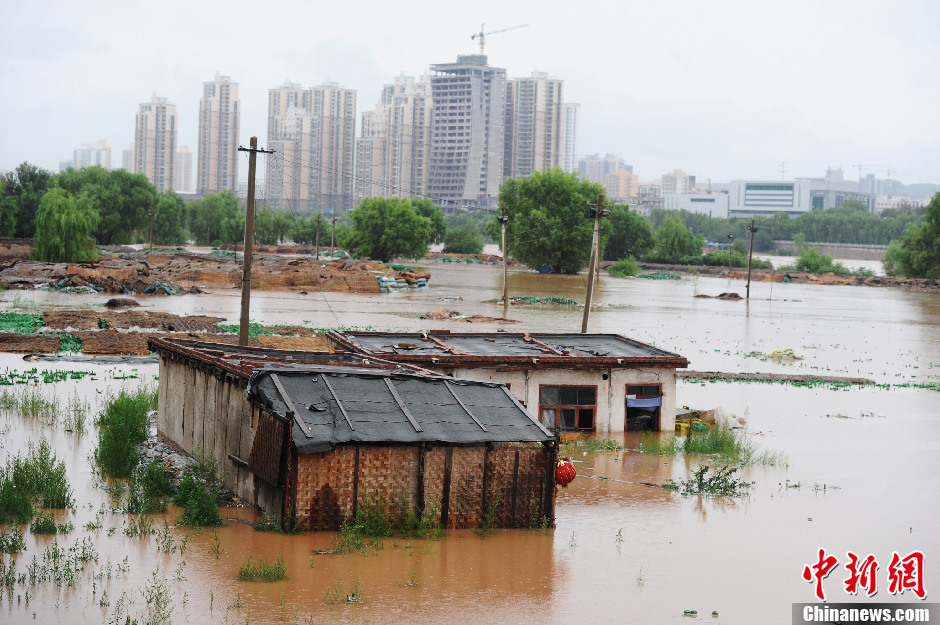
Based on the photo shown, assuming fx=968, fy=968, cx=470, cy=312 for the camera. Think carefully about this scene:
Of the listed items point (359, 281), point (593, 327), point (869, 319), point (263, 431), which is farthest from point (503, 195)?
point (263, 431)

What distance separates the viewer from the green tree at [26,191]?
298ft

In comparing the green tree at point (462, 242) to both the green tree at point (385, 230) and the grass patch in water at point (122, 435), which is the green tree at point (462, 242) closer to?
the green tree at point (385, 230)

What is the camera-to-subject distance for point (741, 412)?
28.6m

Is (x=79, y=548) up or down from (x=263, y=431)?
down

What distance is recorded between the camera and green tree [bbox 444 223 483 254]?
461 feet

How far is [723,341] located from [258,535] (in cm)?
3789

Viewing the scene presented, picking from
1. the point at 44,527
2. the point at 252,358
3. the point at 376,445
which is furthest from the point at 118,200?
the point at 376,445

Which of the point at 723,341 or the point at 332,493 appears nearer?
the point at 332,493

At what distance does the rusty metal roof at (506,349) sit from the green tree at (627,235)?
100 metres

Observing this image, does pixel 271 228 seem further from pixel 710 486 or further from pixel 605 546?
pixel 605 546

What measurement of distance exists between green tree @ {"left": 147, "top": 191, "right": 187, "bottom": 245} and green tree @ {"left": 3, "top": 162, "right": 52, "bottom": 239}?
16.5 m

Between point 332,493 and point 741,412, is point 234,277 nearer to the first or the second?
point 741,412

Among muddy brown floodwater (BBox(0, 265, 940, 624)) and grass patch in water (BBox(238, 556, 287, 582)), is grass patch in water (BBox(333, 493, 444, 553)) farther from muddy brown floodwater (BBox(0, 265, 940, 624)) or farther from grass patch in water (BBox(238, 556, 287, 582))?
grass patch in water (BBox(238, 556, 287, 582))

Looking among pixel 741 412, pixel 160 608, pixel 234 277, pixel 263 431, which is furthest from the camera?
pixel 234 277
